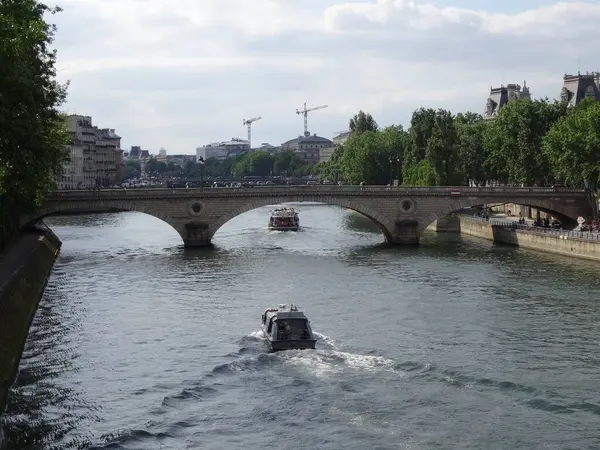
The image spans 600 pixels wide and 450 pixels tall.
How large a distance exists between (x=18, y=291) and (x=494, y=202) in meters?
52.5

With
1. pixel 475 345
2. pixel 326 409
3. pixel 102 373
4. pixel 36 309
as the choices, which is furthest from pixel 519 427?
pixel 36 309

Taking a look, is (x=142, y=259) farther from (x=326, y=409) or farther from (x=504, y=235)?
(x=326, y=409)

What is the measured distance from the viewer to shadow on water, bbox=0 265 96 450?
32.7 metres

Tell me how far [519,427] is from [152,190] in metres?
60.4

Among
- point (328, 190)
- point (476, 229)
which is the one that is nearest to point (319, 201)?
point (328, 190)

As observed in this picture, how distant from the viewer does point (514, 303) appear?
2207 inches

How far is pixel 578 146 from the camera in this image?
9219cm

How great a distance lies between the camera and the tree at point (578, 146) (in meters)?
90.9

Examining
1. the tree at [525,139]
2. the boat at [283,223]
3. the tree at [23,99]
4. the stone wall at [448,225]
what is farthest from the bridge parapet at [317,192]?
the tree at [23,99]

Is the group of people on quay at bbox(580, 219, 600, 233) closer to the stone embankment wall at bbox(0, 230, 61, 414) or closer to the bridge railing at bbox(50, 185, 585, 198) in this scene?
the bridge railing at bbox(50, 185, 585, 198)

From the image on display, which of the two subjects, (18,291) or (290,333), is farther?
(18,291)

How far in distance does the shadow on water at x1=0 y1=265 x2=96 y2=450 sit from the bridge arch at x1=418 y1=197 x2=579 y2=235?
157 ft

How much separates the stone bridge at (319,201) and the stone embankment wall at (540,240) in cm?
374

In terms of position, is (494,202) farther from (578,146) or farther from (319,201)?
(319,201)
